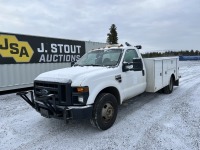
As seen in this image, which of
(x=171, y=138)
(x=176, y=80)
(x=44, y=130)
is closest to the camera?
(x=171, y=138)

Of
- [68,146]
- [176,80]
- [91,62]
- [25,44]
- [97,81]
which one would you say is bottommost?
[68,146]

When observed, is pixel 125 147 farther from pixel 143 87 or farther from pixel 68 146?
pixel 143 87

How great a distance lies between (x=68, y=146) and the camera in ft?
12.0

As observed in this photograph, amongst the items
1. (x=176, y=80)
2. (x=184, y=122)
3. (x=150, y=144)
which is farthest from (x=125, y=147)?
(x=176, y=80)

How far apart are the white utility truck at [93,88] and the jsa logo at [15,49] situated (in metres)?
4.82

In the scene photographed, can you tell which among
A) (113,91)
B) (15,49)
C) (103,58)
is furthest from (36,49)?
(113,91)

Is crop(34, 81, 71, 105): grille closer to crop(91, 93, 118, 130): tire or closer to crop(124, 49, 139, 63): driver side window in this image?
crop(91, 93, 118, 130): tire

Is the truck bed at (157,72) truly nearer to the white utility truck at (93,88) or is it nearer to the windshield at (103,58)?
the white utility truck at (93,88)

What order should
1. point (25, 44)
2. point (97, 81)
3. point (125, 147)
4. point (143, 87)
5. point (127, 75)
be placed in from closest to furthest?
point (125, 147)
point (97, 81)
point (127, 75)
point (143, 87)
point (25, 44)

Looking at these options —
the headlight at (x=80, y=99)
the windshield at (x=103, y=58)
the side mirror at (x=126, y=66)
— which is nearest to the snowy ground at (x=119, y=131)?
the headlight at (x=80, y=99)

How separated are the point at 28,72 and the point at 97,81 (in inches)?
258

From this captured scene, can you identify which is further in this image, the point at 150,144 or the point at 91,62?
the point at 91,62

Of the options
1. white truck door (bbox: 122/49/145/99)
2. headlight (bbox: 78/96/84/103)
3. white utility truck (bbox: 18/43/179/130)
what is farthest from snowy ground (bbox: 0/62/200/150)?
headlight (bbox: 78/96/84/103)

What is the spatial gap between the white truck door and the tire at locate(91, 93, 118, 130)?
702 mm
